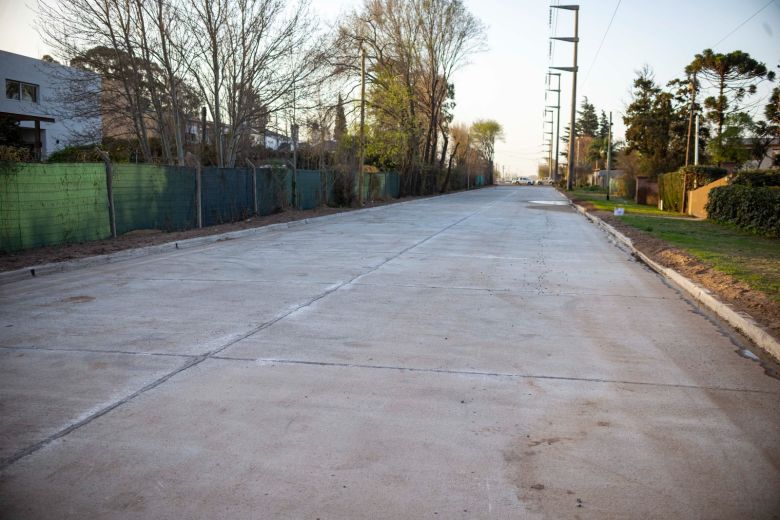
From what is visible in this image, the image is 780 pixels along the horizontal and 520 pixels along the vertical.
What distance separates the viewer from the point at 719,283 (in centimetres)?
1004

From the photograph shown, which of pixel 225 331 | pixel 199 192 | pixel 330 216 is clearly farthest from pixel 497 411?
pixel 330 216

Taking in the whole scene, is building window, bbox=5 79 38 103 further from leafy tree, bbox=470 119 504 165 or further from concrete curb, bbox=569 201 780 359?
leafy tree, bbox=470 119 504 165

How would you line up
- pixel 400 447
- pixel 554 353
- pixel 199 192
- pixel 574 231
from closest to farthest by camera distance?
1. pixel 400 447
2. pixel 554 353
3. pixel 199 192
4. pixel 574 231

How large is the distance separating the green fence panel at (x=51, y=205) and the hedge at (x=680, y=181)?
2387 cm

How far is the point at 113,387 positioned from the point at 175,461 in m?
1.58

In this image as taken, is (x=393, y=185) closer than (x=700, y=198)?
No

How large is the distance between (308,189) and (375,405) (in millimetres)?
24089

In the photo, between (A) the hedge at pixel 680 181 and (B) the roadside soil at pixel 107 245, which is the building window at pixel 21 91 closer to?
(B) the roadside soil at pixel 107 245

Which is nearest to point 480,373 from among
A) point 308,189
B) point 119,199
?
point 119,199

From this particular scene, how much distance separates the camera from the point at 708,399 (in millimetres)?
5082

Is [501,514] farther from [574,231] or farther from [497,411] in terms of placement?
[574,231]

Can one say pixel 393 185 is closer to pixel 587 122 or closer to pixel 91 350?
pixel 91 350

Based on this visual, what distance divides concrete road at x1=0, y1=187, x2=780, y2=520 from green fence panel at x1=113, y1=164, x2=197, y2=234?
6611 mm

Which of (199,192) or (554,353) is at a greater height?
(199,192)
